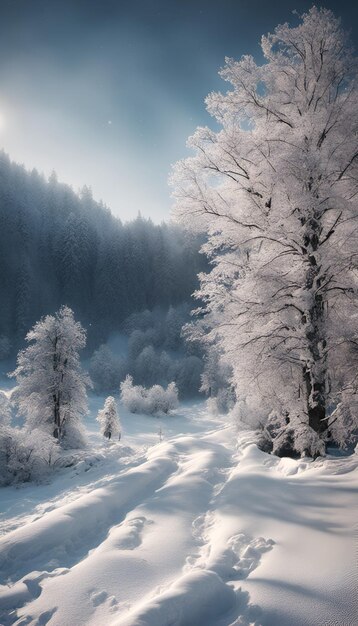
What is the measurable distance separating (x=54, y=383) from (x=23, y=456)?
7784 millimetres

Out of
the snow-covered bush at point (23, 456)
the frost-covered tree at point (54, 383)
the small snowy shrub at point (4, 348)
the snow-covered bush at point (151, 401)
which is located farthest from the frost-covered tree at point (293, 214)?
the small snowy shrub at point (4, 348)

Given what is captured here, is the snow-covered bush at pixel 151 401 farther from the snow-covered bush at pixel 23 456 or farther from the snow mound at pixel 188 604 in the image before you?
the snow mound at pixel 188 604

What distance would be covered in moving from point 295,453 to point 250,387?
5.89 m

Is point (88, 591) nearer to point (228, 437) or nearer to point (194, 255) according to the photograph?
point (228, 437)

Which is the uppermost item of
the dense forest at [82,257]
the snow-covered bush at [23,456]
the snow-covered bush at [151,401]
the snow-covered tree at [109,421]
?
the dense forest at [82,257]

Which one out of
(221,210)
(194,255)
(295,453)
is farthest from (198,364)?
(221,210)

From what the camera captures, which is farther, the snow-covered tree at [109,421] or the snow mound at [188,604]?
the snow-covered tree at [109,421]

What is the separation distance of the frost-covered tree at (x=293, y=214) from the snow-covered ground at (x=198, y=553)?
1.86m

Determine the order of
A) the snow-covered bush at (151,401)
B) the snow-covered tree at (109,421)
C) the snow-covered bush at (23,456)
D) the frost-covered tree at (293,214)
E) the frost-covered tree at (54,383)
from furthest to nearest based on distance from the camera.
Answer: the snow-covered bush at (151,401) < the snow-covered tree at (109,421) < the frost-covered tree at (54,383) < the snow-covered bush at (23,456) < the frost-covered tree at (293,214)

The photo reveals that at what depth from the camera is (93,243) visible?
12756 cm

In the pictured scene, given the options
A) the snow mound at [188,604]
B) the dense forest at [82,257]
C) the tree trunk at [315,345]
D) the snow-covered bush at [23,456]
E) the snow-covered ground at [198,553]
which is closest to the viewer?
the snow mound at [188,604]

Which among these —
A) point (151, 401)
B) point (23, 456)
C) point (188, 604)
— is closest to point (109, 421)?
point (23, 456)

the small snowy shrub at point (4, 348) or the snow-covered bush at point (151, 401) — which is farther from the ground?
the small snowy shrub at point (4, 348)

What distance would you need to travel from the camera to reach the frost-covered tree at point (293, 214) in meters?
6.52
